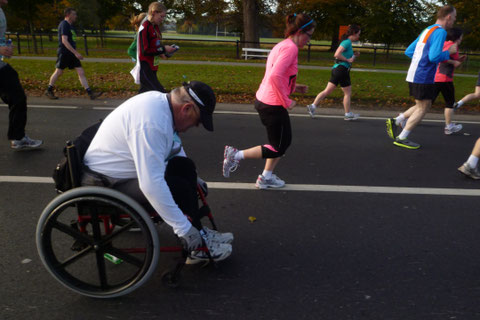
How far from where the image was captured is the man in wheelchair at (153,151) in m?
2.26

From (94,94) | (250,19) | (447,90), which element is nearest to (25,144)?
(94,94)

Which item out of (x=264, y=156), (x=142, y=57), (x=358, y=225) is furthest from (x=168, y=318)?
(x=142, y=57)

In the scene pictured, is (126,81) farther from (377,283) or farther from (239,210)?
(377,283)

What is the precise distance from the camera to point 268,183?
4531 millimetres

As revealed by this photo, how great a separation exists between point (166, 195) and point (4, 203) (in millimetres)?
2432

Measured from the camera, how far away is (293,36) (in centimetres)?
419

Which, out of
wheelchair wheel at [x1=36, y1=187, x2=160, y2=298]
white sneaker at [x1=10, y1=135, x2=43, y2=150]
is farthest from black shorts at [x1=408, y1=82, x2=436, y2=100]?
white sneaker at [x1=10, y1=135, x2=43, y2=150]

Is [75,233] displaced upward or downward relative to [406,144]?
upward

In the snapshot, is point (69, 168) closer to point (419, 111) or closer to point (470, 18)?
point (419, 111)

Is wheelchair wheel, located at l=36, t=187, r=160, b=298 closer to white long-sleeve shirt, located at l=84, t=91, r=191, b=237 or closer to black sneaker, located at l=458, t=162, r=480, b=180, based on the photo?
white long-sleeve shirt, located at l=84, t=91, r=191, b=237

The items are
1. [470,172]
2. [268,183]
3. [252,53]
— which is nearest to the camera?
[268,183]

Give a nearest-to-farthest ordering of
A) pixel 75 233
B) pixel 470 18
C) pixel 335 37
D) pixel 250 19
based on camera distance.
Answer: pixel 75 233
pixel 250 19
pixel 470 18
pixel 335 37

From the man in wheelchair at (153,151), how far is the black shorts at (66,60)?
7400mm

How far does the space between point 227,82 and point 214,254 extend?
9488 millimetres
